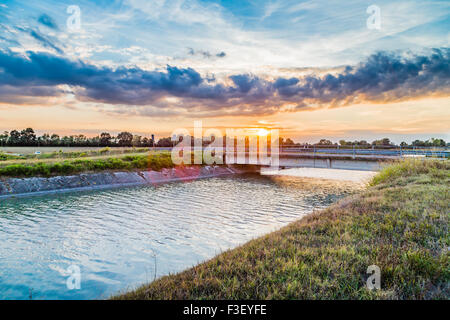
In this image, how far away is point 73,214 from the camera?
1472 cm

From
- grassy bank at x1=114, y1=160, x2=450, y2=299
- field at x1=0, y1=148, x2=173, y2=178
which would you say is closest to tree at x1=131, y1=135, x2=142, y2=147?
field at x1=0, y1=148, x2=173, y2=178

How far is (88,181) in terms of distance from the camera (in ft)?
82.8

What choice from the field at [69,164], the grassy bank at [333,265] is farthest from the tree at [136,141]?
the grassy bank at [333,265]

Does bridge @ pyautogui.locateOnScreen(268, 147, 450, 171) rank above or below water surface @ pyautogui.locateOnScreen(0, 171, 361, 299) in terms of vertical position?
above

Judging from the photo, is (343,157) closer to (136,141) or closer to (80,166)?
(80,166)

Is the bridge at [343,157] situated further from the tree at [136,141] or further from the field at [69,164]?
the tree at [136,141]

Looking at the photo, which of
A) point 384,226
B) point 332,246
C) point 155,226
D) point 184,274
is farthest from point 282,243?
point 155,226

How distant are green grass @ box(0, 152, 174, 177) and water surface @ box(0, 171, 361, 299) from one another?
4.63 m

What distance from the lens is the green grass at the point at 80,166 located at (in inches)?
884

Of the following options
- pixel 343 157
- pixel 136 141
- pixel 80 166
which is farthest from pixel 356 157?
pixel 136 141

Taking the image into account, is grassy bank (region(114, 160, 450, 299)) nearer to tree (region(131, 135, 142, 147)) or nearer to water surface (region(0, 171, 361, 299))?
water surface (region(0, 171, 361, 299))

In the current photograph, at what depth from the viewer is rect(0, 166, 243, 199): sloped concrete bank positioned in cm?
2081

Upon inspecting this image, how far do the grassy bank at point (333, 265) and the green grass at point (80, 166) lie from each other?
23767 mm
